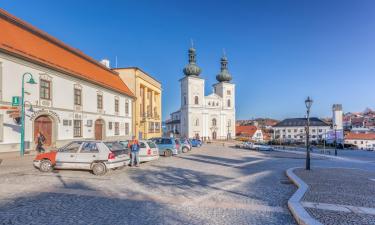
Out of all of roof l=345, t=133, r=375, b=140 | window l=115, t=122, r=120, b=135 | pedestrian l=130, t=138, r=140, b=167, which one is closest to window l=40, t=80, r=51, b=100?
pedestrian l=130, t=138, r=140, b=167

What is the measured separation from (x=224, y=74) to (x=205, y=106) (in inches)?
598

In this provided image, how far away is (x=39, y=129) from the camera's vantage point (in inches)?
784

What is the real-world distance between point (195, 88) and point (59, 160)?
244ft

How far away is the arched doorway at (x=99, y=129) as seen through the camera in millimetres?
27859

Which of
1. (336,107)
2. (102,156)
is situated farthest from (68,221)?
(336,107)

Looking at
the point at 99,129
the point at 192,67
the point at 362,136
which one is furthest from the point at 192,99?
the point at 362,136

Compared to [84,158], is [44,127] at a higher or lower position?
higher

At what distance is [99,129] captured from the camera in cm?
2856

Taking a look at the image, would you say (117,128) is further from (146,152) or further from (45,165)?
(45,165)

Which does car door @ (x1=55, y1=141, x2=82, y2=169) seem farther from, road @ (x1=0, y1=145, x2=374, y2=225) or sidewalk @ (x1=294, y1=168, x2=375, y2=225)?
sidewalk @ (x1=294, y1=168, x2=375, y2=225)

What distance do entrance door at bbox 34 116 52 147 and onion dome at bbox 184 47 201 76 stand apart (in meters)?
67.2

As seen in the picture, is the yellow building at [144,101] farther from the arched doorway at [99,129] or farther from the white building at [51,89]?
the arched doorway at [99,129]

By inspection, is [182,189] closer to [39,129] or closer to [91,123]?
[39,129]

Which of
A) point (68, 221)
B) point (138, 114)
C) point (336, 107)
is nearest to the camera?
point (68, 221)
